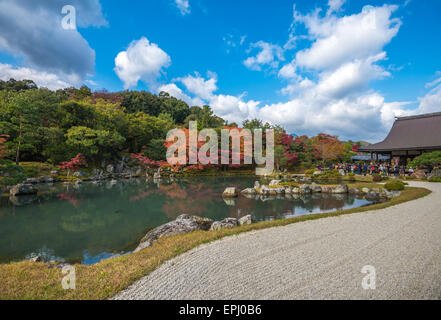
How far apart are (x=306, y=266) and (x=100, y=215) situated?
24.2ft

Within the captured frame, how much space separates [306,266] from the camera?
9.36 ft

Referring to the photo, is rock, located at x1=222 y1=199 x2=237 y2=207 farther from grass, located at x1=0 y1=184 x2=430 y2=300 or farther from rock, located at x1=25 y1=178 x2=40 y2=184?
rock, located at x1=25 y1=178 x2=40 y2=184

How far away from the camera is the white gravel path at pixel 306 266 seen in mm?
2268

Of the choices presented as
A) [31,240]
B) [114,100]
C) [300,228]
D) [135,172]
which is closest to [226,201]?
[300,228]

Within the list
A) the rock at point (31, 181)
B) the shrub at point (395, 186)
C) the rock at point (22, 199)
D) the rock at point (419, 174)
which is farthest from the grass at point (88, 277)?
the rock at point (419, 174)

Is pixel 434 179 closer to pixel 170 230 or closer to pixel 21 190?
pixel 170 230

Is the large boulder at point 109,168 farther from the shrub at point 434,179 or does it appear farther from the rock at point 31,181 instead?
the shrub at point 434,179

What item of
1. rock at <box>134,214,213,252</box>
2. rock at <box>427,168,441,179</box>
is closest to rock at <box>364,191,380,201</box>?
rock at <box>427,168,441,179</box>

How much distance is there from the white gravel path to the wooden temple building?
1558 cm

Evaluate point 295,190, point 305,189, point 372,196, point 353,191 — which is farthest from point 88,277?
point 353,191

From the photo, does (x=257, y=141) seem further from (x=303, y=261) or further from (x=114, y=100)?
(x=114, y=100)

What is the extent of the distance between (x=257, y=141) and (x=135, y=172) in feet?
44.7

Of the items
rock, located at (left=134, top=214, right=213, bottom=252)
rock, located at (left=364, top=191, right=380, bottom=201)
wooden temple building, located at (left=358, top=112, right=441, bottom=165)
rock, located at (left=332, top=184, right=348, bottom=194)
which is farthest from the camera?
wooden temple building, located at (left=358, top=112, right=441, bottom=165)

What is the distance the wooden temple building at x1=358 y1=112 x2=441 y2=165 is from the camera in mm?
15802
